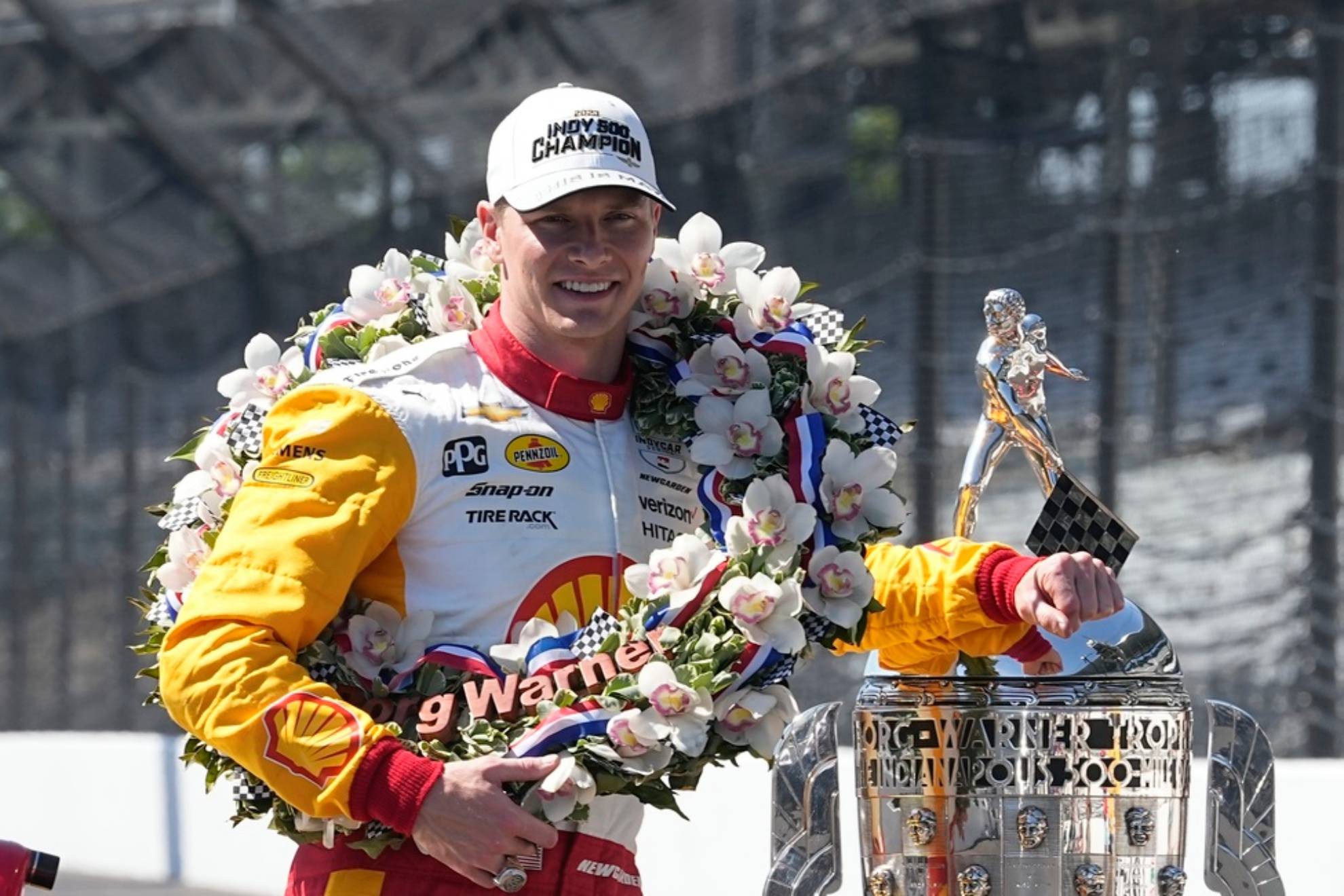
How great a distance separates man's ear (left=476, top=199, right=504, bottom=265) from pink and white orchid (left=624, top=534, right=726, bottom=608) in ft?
1.76

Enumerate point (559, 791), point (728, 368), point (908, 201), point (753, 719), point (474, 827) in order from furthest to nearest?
point (908, 201) < point (728, 368) < point (753, 719) < point (559, 791) < point (474, 827)

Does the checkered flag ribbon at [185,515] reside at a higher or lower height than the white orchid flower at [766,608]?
higher

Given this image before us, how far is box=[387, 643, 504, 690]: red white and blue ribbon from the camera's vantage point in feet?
12.2

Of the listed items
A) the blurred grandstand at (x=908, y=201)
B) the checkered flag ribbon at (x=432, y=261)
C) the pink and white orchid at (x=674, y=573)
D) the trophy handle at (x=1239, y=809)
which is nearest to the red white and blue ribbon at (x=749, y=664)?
the pink and white orchid at (x=674, y=573)

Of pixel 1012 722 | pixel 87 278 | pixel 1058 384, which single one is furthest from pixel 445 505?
pixel 87 278

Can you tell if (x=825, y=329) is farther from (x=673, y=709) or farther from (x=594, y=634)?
(x=673, y=709)

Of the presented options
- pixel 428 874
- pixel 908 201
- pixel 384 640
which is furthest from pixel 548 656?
pixel 908 201

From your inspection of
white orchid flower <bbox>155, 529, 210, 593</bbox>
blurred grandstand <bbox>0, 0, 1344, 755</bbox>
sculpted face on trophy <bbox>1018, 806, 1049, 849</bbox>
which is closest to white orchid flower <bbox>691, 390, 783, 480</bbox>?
sculpted face on trophy <bbox>1018, 806, 1049, 849</bbox>

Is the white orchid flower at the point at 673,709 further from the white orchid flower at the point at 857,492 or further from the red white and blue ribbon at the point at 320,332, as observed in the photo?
the red white and blue ribbon at the point at 320,332

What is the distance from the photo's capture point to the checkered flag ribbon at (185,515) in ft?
13.5

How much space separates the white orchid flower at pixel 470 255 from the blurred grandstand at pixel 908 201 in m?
4.14

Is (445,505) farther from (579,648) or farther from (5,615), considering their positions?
(5,615)

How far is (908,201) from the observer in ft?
28.3

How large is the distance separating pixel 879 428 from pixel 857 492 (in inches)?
8.9
